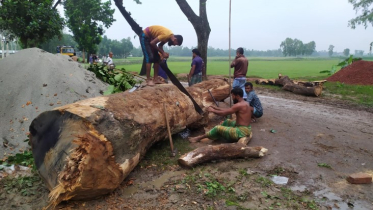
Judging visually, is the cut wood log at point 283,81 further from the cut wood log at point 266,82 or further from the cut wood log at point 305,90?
the cut wood log at point 305,90

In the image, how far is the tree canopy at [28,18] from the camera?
1036cm

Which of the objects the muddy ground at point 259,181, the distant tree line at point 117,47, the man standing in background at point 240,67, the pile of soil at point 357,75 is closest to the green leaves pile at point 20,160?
the muddy ground at point 259,181

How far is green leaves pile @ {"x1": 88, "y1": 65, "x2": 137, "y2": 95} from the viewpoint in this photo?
8180mm

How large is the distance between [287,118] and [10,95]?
6438 millimetres

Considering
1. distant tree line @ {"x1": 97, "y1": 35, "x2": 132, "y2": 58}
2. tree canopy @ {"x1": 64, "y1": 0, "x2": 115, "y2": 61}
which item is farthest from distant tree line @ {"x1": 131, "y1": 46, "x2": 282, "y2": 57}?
tree canopy @ {"x1": 64, "y1": 0, "x2": 115, "y2": 61}

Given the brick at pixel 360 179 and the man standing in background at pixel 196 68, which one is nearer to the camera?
the brick at pixel 360 179

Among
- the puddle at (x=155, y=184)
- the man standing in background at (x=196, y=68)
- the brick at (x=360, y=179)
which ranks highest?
the man standing in background at (x=196, y=68)

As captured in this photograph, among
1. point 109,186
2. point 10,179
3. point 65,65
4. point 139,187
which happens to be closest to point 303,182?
point 139,187

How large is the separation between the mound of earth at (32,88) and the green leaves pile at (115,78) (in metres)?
0.39

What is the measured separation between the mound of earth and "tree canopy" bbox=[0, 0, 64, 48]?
11.2 ft

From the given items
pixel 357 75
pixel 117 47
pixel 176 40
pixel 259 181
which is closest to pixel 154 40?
pixel 176 40

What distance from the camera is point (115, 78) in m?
8.65

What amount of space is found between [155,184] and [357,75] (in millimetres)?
13693

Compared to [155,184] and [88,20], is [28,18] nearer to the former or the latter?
[155,184]
